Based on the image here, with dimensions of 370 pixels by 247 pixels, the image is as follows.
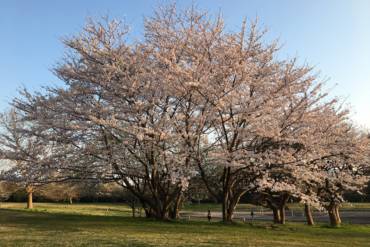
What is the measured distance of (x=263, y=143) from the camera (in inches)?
751

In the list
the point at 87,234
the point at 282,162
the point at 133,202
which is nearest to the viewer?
the point at 87,234

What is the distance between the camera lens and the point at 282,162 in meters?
18.2

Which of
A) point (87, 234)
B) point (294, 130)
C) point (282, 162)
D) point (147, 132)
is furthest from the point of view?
point (294, 130)

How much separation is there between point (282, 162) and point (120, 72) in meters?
7.86

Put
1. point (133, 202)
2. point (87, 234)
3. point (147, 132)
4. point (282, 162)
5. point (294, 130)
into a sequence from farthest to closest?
1. point (133, 202)
2. point (294, 130)
3. point (282, 162)
4. point (147, 132)
5. point (87, 234)

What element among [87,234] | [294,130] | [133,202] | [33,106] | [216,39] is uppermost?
[216,39]

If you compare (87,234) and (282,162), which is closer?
(87,234)

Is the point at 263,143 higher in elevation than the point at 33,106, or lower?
lower

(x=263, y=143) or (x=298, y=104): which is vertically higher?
(x=298, y=104)

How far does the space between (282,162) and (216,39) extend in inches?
237

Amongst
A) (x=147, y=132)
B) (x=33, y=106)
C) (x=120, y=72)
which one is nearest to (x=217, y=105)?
(x=147, y=132)

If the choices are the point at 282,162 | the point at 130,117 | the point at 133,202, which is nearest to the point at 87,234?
the point at 130,117

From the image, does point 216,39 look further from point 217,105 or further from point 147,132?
point 147,132

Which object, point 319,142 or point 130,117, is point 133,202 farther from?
point 319,142
